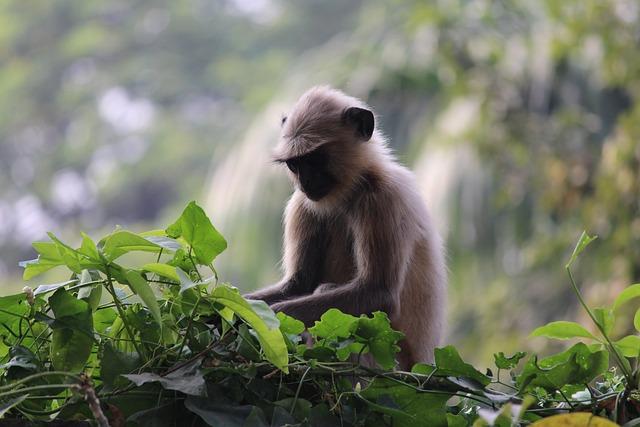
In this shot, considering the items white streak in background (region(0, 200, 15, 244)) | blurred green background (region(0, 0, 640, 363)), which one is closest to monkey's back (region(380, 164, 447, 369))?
blurred green background (region(0, 0, 640, 363))

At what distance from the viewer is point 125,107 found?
22.8 m

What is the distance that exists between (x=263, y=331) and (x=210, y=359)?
6.7 inches

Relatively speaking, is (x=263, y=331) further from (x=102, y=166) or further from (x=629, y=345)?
(x=102, y=166)

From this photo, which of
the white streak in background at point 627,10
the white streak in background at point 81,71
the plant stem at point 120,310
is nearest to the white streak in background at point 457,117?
the white streak in background at point 627,10

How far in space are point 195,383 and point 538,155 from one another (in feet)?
22.9

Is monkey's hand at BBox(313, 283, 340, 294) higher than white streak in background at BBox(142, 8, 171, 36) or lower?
lower

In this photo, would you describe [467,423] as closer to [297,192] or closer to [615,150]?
[297,192]

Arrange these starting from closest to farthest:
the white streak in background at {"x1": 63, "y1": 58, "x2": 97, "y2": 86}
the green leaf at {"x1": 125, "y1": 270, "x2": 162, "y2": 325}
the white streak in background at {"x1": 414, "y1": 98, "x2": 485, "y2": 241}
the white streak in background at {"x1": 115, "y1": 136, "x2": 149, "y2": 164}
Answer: the green leaf at {"x1": 125, "y1": 270, "x2": 162, "y2": 325}, the white streak in background at {"x1": 414, "y1": 98, "x2": 485, "y2": 241}, the white streak in background at {"x1": 115, "y1": 136, "x2": 149, "y2": 164}, the white streak in background at {"x1": 63, "y1": 58, "x2": 97, "y2": 86}

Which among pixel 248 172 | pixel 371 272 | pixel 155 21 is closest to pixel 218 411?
pixel 371 272

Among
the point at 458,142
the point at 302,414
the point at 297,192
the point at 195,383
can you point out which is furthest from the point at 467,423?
the point at 458,142

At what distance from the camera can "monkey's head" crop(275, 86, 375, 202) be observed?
3.69 m

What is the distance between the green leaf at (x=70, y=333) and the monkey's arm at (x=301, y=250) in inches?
72.8

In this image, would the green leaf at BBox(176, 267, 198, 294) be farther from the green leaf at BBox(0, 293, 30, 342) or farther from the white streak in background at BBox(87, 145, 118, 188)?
the white streak in background at BBox(87, 145, 118, 188)

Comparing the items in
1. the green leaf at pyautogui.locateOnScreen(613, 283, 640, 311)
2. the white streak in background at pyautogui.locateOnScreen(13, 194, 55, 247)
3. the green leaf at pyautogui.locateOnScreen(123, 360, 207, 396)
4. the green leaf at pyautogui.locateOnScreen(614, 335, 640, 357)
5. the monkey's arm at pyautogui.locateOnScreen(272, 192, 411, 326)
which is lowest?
the white streak in background at pyautogui.locateOnScreen(13, 194, 55, 247)
